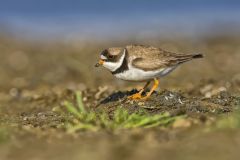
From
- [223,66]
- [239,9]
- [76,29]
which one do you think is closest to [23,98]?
[223,66]

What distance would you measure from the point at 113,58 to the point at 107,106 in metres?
0.68

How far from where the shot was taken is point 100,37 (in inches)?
1003

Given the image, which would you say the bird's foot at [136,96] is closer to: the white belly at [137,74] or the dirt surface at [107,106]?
the dirt surface at [107,106]

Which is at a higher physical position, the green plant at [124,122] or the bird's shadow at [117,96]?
the green plant at [124,122]

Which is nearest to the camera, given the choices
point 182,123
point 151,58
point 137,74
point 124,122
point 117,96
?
point 182,123

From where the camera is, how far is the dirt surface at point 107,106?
664 cm

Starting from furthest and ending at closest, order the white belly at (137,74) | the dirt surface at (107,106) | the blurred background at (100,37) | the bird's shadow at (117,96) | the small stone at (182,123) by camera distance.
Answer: the blurred background at (100,37), the bird's shadow at (117,96), the white belly at (137,74), the small stone at (182,123), the dirt surface at (107,106)

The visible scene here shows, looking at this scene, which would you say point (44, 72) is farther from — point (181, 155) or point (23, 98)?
point (181, 155)

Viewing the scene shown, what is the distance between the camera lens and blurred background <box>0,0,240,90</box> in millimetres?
15977

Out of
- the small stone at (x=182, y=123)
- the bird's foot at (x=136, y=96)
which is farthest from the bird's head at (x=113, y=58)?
the small stone at (x=182, y=123)

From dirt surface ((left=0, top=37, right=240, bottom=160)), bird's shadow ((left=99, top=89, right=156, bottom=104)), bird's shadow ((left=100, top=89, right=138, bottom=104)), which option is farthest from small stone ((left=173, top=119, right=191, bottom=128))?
bird's shadow ((left=100, top=89, right=138, bottom=104))

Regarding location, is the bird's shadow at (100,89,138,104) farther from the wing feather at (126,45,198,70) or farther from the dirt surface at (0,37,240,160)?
the wing feather at (126,45,198,70)

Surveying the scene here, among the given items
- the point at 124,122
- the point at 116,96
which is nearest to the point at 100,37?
the point at 116,96

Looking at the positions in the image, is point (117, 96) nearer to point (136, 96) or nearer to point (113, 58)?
point (136, 96)
